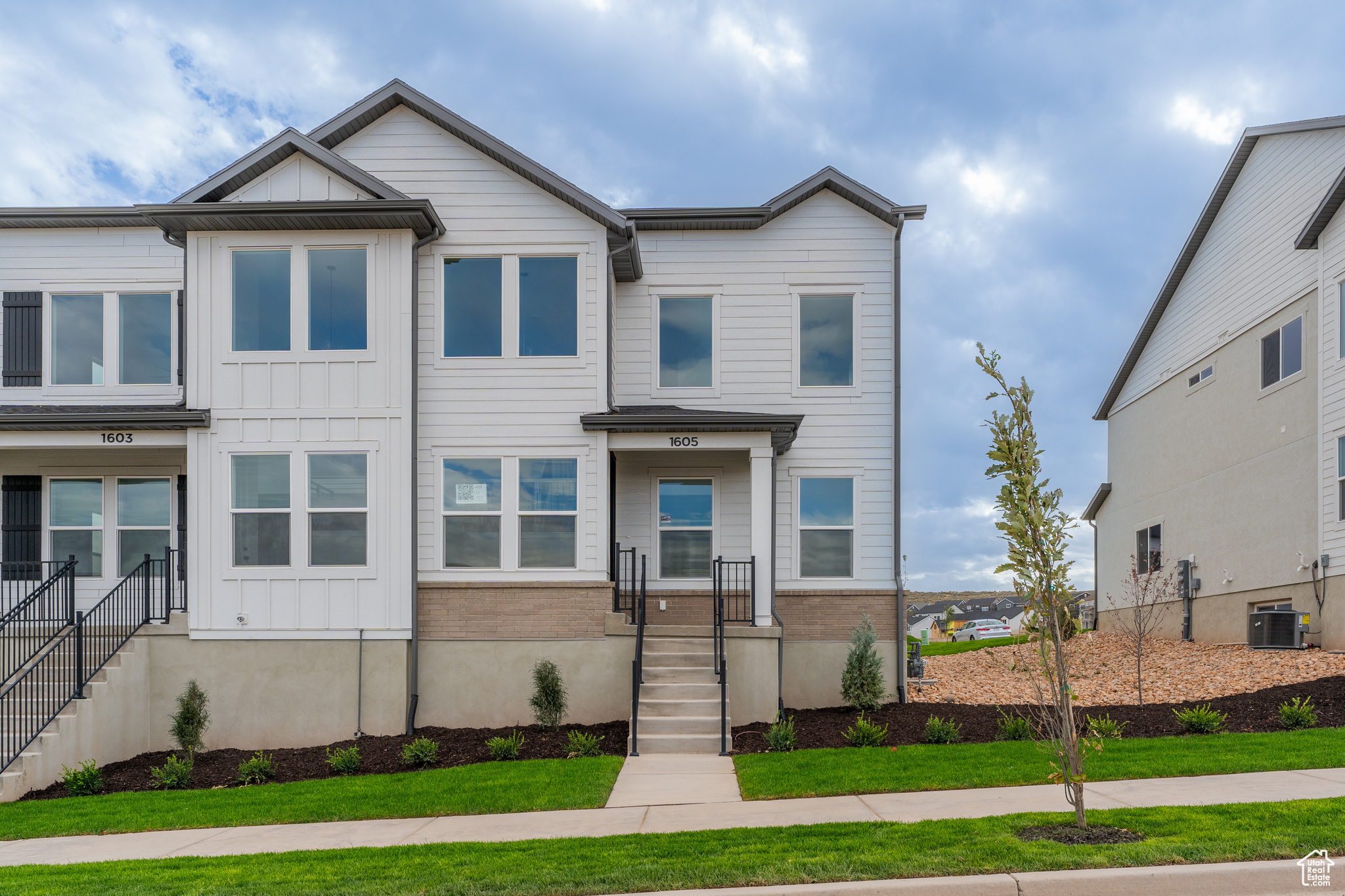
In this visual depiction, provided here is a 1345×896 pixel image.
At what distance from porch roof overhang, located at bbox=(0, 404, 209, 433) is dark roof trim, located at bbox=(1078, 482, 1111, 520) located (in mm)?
22022

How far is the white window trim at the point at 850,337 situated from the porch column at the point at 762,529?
1.86 meters

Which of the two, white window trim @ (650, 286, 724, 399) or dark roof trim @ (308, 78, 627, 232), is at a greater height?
dark roof trim @ (308, 78, 627, 232)

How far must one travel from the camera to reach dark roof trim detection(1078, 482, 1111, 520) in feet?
85.9

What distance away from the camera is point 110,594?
40.2ft

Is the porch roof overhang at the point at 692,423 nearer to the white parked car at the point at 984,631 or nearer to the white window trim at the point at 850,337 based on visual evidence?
the white window trim at the point at 850,337

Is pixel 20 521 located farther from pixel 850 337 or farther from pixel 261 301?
pixel 850 337

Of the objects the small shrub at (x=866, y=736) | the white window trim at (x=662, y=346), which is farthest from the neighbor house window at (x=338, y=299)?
the small shrub at (x=866, y=736)

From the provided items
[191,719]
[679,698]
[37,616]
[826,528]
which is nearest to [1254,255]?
[826,528]

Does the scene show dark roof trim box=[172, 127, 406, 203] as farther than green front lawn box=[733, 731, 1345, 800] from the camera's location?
Yes

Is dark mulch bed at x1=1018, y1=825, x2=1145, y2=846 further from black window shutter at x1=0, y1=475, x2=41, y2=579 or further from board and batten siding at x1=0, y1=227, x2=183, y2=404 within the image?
black window shutter at x1=0, y1=475, x2=41, y2=579

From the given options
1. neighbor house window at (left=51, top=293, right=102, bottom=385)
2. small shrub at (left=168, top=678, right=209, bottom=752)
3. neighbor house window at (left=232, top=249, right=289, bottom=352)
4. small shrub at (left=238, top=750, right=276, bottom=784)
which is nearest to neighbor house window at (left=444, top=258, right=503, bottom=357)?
neighbor house window at (left=232, top=249, right=289, bottom=352)

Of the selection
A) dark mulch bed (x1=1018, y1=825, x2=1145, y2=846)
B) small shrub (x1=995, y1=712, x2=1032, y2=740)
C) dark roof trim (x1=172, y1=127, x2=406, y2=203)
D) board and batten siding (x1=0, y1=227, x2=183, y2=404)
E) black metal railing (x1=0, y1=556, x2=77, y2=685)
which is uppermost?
dark roof trim (x1=172, y1=127, x2=406, y2=203)

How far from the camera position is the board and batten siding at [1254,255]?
1659 cm

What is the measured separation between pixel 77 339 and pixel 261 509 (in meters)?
4.87
